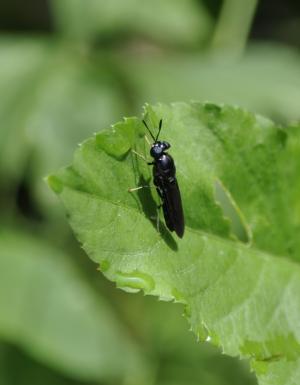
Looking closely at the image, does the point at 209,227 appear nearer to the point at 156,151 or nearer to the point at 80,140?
the point at 156,151

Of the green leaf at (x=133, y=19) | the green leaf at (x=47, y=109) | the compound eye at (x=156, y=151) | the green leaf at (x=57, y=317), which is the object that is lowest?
the green leaf at (x=57, y=317)

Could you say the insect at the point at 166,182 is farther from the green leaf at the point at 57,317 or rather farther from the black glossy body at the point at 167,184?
the green leaf at the point at 57,317


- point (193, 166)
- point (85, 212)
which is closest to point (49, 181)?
point (85, 212)

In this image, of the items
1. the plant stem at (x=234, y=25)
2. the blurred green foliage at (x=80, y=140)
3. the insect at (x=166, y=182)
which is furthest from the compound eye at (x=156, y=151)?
the plant stem at (x=234, y=25)

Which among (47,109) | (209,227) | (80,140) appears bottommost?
(209,227)

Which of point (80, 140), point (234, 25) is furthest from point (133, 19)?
point (80, 140)

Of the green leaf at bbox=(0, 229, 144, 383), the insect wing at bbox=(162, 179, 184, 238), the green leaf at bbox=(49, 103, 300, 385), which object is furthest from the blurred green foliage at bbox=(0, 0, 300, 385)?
the insect wing at bbox=(162, 179, 184, 238)

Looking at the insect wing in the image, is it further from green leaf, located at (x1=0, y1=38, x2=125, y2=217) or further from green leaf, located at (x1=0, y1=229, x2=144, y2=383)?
green leaf, located at (x1=0, y1=38, x2=125, y2=217)

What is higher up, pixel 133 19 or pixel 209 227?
pixel 133 19
